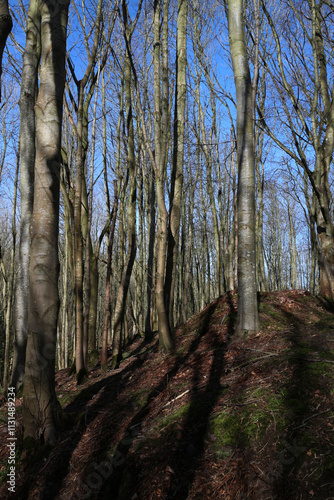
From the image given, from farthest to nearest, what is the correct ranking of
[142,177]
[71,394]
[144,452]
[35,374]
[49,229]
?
[142,177] → [71,394] → [49,229] → [35,374] → [144,452]

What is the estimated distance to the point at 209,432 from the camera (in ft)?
9.32

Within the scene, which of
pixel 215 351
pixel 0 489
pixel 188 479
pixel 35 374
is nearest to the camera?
pixel 188 479

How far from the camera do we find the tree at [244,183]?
15.6ft

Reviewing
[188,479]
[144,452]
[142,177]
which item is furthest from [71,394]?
[142,177]

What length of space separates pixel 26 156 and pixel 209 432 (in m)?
5.10

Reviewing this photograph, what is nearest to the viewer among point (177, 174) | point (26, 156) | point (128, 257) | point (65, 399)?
point (65, 399)

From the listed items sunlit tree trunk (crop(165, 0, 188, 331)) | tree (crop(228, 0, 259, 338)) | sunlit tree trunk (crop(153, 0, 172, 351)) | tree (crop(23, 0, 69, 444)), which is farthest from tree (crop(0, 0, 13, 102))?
sunlit tree trunk (crop(165, 0, 188, 331))

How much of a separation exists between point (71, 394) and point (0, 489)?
6.62ft

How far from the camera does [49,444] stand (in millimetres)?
3387

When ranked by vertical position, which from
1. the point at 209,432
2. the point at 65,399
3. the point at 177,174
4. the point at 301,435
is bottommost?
the point at 65,399

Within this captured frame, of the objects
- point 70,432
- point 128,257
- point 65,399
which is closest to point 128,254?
point 128,257

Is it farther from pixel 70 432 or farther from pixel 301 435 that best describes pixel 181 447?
pixel 70 432

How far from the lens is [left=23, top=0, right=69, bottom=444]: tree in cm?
A: 343

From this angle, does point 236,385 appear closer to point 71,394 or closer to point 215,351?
point 215,351
